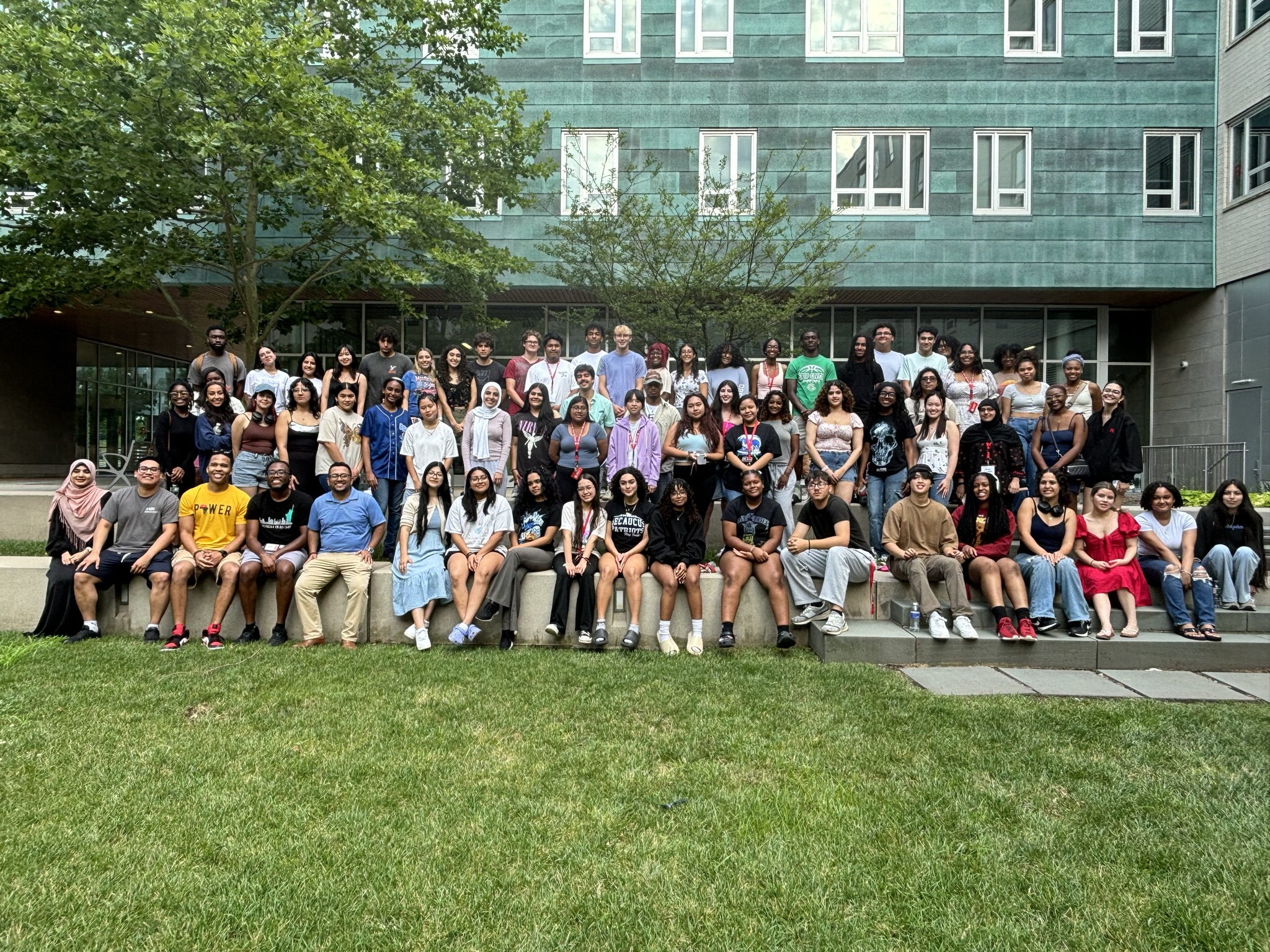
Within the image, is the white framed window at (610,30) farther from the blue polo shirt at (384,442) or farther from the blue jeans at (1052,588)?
the blue jeans at (1052,588)

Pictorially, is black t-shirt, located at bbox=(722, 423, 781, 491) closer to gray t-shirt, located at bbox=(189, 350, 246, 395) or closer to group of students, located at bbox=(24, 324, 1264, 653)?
group of students, located at bbox=(24, 324, 1264, 653)

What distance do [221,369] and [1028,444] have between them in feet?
31.6

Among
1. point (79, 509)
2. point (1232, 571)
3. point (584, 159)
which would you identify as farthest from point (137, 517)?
point (584, 159)

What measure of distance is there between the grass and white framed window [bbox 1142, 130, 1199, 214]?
653 inches

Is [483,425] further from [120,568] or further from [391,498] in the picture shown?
[120,568]

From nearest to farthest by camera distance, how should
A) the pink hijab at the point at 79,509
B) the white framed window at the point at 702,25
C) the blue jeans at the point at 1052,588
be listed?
the blue jeans at the point at 1052,588 < the pink hijab at the point at 79,509 < the white framed window at the point at 702,25

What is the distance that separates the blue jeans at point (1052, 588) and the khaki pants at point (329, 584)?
618cm

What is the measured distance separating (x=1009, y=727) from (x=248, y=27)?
12528 millimetres

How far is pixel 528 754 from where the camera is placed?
4531 mm

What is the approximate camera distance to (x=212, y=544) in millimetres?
7688

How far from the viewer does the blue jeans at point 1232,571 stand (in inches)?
289

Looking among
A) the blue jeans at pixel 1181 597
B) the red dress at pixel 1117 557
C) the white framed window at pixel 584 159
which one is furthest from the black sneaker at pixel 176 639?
the white framed window at pixel 584 159

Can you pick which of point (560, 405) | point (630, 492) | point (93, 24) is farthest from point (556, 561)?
point (93, 24)

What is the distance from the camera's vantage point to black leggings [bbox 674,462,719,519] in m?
8.16
